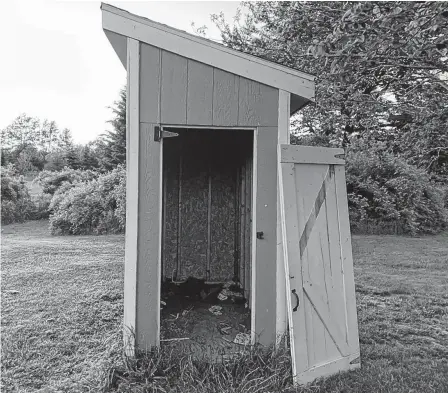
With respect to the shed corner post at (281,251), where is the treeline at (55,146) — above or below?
above

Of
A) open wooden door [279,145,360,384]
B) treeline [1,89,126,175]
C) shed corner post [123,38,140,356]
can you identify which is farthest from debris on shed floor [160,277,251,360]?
treeline [1,89,126,175]

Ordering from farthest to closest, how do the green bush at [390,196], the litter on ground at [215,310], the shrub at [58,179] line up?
1. the shrub at [58,179]
2. the green bush at [390,196]
3. the litter on ground at [215,310]

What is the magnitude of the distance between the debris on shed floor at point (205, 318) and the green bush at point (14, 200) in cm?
866

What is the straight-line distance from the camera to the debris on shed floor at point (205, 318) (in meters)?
3.71

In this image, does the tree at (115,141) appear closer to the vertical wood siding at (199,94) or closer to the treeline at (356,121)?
the treeline at (356,121)

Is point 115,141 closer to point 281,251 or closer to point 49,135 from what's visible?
point 49,135

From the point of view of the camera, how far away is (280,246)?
3.42m

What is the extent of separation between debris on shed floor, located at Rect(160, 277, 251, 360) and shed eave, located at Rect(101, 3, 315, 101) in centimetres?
215

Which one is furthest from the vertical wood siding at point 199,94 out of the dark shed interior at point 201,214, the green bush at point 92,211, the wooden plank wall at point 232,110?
the green bush at point 92,211

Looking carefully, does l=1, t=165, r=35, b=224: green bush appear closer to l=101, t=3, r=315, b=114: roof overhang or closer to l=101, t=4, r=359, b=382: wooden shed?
l=101, t=4, r=359, b=382: wooden shed

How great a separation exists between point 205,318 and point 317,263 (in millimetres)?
1690

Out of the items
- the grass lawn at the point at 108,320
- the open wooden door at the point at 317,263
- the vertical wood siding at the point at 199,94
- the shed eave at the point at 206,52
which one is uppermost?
the shed eave at the point at 206,52

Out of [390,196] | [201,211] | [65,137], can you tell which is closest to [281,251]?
[201,211]

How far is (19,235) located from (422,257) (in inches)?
369
